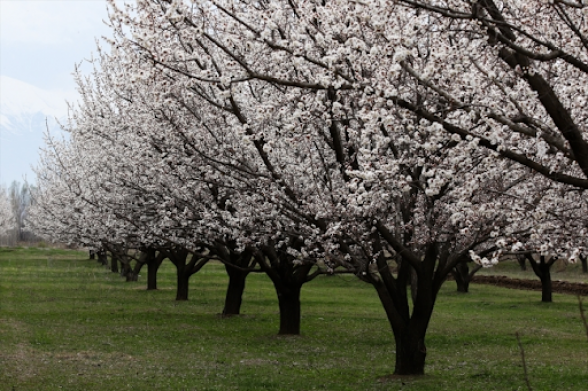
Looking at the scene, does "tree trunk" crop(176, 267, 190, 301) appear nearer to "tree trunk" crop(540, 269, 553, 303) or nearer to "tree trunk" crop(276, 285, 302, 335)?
"tree trunk" crop(276, 285, 302, 335)

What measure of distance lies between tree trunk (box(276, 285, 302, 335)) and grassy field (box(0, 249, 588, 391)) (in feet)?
1.93

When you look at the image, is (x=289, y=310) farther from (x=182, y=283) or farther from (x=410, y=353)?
(x=182, y=283)

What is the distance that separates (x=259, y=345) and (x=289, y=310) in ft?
6.70

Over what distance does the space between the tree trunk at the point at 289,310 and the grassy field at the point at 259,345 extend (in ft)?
1.93

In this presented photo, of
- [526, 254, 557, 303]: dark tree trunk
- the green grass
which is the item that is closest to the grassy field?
[526, 254, 557, 303]: dark tree trunk

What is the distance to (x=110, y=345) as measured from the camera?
18875mm

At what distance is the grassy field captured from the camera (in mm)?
14109

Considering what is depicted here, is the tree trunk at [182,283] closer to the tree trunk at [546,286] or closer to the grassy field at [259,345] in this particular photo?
the grassy field at [259,345]

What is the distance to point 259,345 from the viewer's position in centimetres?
1948

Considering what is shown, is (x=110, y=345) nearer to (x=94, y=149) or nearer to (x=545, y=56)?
(x=94, y=149)

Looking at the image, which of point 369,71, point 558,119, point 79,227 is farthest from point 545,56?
point 79,227

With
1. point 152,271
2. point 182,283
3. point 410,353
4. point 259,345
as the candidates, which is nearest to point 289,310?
point 259,345

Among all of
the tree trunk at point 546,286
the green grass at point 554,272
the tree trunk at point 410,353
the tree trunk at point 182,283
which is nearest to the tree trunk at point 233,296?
the tree trunk at point 182,283

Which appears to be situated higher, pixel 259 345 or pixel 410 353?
pixel 410 353
